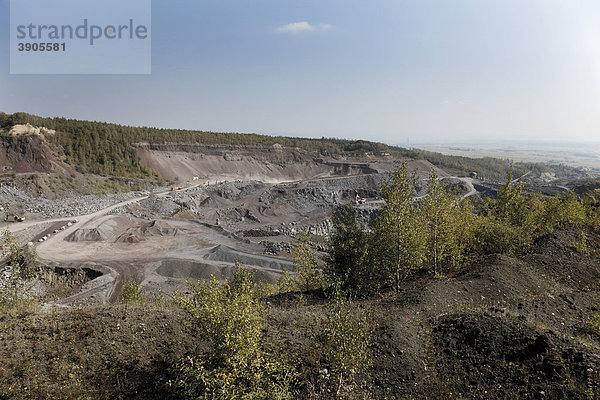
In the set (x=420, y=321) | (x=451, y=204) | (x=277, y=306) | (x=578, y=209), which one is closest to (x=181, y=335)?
(x=277, y=306)

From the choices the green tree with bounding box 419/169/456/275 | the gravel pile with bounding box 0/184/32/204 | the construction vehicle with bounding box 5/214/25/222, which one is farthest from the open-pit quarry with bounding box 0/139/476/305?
the green tree with bounding box 419/169/456/275

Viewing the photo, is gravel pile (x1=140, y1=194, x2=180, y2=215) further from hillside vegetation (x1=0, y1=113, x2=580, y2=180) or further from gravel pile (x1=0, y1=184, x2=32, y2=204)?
hillside vegetation (x1=0, y1=113, x2=580, y2=180)

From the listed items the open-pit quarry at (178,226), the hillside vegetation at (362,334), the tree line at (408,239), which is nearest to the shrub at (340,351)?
the hillside vegetation at (362,334)

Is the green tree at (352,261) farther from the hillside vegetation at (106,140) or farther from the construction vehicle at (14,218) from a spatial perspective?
the hillside vegetation at (106,140)

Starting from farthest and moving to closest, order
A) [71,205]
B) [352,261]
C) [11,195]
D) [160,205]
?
[160,205], [71,205], [11,195], [352,261]

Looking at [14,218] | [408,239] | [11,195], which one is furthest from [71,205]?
[408,239]

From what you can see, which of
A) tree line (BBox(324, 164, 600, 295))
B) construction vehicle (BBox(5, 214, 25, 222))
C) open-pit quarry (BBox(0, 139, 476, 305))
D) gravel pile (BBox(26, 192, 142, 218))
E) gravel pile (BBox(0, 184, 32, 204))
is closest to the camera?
tree line (BBox(324, 164, 600, 295))

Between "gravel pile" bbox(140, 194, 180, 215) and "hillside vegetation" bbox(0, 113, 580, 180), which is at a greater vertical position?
"hillside vegetation" bbox(0, 113, 580, 180)

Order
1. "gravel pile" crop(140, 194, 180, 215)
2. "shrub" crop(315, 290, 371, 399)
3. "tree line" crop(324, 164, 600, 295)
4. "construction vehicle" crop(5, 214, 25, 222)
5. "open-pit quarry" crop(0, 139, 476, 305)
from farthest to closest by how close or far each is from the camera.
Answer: "gravel pile" crop(140, 194, 180, 215) < "construction vehicle" crop(5, 214, 25, 222) < "open-pit quarry" crop(0, 139, 476, 305) < "tree line" crop(324, 164, 600, 295) < "shrub" crop(315, 290, 371, 399)

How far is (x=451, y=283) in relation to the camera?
1748 centimetres

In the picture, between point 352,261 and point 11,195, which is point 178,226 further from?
point 352,261

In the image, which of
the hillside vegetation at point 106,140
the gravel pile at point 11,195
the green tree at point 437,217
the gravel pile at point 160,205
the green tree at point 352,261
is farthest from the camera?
the hillside vegetation at point 106,140

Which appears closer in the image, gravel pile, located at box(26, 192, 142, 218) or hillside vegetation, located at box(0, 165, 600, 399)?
hillside vegetation, located at box(0, 165, 600, 399)

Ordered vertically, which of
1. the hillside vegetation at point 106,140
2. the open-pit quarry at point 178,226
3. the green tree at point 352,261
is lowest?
the open-pit quarry at point 178,226
